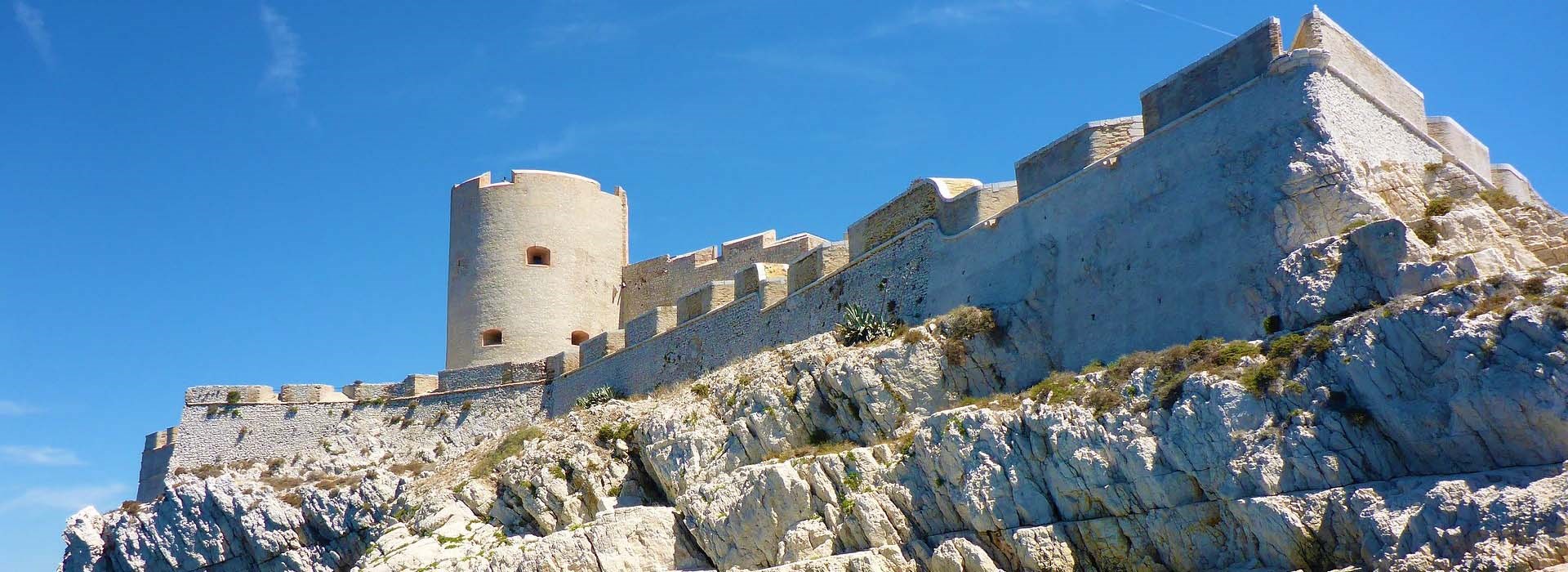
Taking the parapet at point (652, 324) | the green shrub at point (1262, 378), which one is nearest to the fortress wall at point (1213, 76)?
the green shrub at point (1262, 378)

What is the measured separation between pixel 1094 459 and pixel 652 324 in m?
15.6

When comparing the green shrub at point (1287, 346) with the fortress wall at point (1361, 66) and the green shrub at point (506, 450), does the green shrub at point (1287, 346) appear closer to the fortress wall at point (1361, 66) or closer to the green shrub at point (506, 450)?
the fortress wall at point (1361, 66)

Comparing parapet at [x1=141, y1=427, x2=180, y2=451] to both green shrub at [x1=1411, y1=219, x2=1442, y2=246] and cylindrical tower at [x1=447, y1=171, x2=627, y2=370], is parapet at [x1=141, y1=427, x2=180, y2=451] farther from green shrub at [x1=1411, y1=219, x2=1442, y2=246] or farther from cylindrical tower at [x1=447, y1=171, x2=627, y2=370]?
green shrub at [x1=1411, y1=219, x2=1442, y2=246]

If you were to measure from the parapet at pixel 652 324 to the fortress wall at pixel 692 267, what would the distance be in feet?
8.43

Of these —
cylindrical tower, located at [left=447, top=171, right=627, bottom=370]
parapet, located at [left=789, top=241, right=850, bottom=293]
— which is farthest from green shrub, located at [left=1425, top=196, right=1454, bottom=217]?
cylindrical tower, located at [left=447, top=171, right=627, bottom=370]

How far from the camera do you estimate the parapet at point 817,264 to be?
82.8ft

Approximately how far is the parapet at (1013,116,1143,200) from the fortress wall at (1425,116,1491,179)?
12.8 ft

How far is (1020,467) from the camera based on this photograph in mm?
16047

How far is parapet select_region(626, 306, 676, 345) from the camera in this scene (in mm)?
29266

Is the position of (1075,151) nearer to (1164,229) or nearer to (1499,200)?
(1164,229)

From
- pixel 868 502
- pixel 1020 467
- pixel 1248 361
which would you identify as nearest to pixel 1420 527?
pixel 1248 361

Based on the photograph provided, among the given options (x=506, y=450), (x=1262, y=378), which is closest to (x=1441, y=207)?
(x=1262, y=378)

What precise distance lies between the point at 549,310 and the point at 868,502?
17938 millimetres

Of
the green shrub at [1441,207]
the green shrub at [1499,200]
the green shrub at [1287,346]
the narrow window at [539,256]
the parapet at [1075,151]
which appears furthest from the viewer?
the narrow window at [539,256]
